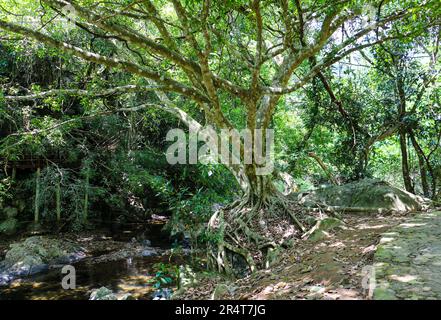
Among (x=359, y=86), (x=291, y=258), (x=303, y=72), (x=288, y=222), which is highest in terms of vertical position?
(x=303, y=72)

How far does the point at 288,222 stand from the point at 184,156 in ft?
20.3

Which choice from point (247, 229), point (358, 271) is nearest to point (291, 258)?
point (247, 229)

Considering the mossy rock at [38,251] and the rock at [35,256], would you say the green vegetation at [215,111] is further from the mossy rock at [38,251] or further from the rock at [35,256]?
the rock at [35,256]

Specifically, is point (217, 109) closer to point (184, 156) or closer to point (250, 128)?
point (250, 128)

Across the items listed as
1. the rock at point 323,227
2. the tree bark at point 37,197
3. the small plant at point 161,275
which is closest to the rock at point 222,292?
the small plant at point 161,275

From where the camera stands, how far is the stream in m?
6.66

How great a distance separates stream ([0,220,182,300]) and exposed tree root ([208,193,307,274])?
1.51 meters

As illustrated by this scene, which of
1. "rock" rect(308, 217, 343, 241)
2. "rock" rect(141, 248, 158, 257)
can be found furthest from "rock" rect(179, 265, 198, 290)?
"rock" rect(141, 248, 158, 257)

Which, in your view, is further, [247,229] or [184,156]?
[184,156]

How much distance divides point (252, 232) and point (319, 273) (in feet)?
8.44

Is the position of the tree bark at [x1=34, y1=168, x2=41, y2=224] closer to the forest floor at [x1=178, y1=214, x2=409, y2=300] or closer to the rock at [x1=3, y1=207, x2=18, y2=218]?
the rock at [x1=3, y1=207, x2=18, y2=218]

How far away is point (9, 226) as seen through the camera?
10.7 m

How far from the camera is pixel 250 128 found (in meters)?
6.82

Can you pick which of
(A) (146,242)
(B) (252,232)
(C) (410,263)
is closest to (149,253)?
(A) (146,242)
